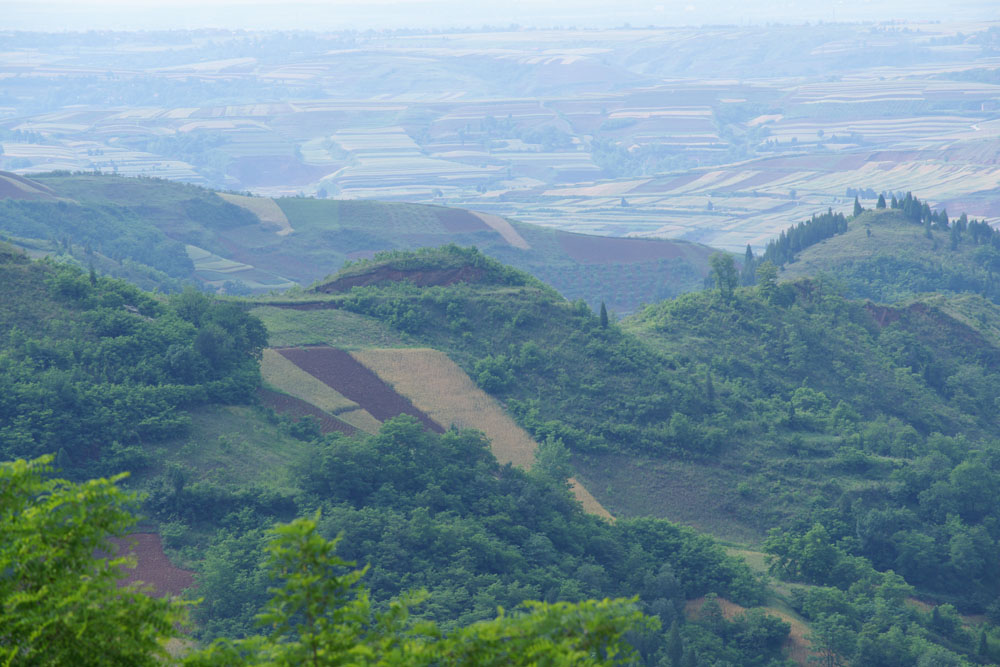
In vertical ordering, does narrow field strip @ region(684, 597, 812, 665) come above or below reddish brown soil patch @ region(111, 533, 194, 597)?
below

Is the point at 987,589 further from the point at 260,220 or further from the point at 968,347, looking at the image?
the point at 260,220

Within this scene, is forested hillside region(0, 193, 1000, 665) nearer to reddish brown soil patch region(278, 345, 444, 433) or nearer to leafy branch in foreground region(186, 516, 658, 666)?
reddish brown soil patch region(278, 345, 444, 433)

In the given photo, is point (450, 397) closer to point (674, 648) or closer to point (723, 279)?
point (674, 648)

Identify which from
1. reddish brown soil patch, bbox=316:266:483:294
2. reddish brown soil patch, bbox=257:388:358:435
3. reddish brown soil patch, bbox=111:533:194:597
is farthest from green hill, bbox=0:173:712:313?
reddish brown soil patch, bbox=111:533:194:597

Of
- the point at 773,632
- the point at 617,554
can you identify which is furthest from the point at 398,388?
the point at 773,632

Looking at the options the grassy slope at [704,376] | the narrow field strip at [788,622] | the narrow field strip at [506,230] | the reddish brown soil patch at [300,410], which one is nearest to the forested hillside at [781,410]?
the grassy slope at [704,376]

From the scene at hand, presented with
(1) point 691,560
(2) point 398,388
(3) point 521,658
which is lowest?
(1) point 691,560

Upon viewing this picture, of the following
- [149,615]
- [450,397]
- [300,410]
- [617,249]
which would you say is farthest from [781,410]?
[617,249]
